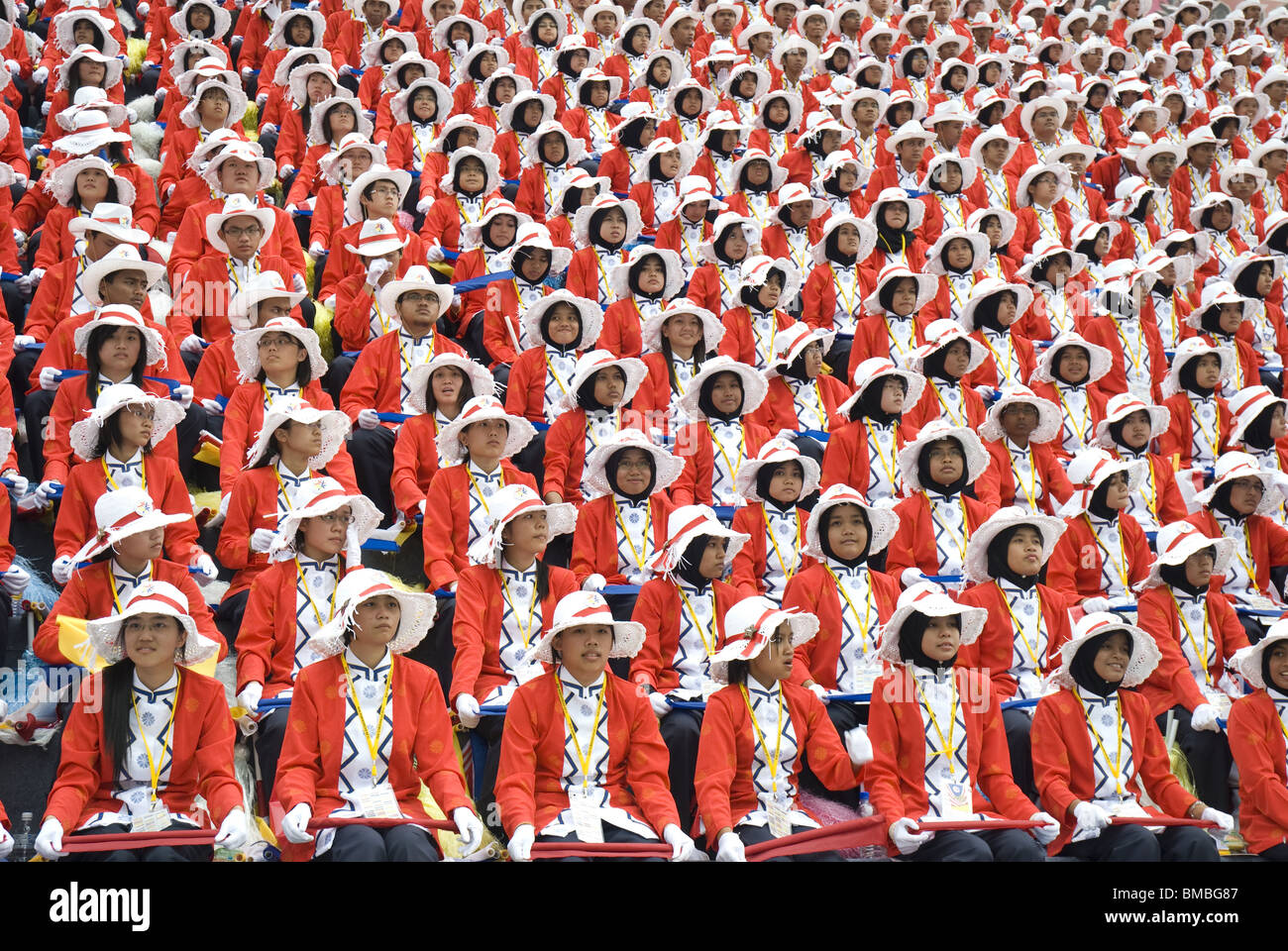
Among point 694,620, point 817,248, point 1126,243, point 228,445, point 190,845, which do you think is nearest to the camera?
point 190,845

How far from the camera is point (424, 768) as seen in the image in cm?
466

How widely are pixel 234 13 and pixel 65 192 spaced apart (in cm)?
493

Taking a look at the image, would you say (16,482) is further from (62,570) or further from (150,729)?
(150,729)

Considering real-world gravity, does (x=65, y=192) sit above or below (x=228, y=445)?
above

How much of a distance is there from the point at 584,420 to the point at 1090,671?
310cm

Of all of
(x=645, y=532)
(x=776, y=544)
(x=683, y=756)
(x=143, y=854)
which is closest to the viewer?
(x=143, y=854)

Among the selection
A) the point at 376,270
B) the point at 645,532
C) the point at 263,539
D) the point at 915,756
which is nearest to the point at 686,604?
the point at 645,532

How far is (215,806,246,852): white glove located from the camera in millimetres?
4102

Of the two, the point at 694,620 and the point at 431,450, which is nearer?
the point at 694,620

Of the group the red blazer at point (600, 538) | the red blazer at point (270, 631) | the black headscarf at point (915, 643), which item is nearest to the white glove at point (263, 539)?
the red blazer at point (270, 631)

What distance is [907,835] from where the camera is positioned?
4.63 meters

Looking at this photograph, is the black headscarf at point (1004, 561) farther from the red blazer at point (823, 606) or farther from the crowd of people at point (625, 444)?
the red blazer at point (823, 606)

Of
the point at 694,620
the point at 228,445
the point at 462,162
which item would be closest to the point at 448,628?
the point at 694,620

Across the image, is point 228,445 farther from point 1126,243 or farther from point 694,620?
point 1126,243
